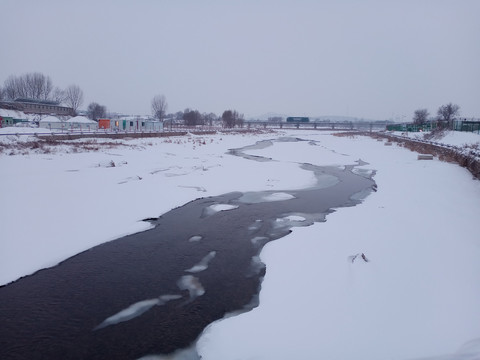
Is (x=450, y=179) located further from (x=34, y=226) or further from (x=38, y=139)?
(x=38, y=139)

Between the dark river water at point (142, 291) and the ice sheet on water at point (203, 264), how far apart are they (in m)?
0.02

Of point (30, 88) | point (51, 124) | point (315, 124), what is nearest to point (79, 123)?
point (51, 124)

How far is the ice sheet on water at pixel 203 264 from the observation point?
722 centimetres

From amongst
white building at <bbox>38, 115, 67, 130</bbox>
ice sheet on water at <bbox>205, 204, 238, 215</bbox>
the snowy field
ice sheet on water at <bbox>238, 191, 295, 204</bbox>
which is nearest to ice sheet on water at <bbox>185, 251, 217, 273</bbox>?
the snowy field

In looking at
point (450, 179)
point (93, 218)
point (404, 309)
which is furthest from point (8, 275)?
point (450, 179)

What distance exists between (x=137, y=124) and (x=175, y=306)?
5568cm

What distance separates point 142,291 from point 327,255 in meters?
4.21

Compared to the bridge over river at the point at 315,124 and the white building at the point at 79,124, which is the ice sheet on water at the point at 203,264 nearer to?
the white building at the point at 79,124

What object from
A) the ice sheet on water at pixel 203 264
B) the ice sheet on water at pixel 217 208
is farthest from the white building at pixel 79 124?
the ice sheet on water at pixel 203 264

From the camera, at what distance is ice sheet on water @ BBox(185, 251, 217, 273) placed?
722cm

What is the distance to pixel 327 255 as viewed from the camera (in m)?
7.80

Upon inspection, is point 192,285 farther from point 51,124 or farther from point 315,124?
point 315,124

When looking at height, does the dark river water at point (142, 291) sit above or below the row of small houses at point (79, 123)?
below

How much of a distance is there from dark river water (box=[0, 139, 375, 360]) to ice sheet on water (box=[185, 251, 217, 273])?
0.07ft
